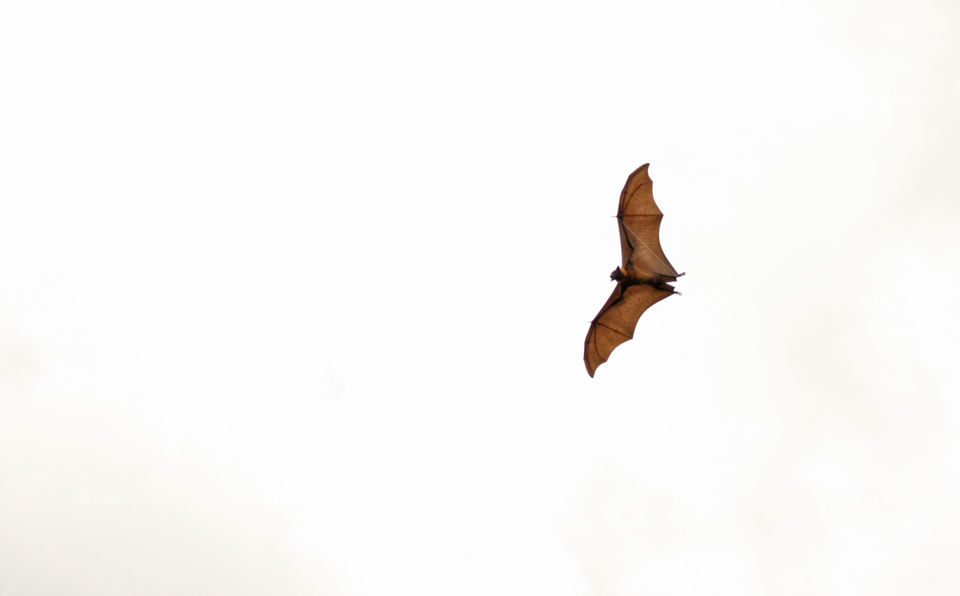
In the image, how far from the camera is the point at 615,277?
98.5 feet

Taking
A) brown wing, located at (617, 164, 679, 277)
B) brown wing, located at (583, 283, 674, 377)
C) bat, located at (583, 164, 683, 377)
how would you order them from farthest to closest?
1. brown wing, located at (583, 283, 674, 377)
2. brown wing, located at (617, 164, 679, 277)
3. bat, located at (583, 164, 683, 377)

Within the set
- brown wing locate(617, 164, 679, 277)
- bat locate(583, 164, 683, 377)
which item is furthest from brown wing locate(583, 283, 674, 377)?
brown wing locate(617, 164, 679, 277)

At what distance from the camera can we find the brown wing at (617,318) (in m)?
31.6

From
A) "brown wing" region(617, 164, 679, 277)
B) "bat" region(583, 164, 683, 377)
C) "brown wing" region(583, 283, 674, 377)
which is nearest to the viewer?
"bat" region(583, 164, 683, 377)

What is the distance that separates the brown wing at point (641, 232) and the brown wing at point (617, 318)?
1.24 metres

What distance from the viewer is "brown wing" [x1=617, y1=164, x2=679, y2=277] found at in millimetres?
30016

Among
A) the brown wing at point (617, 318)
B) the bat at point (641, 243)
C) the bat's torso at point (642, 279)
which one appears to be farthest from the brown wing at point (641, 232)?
the brown wing at point (617, 318)

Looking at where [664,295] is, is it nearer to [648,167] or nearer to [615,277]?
[615,277]

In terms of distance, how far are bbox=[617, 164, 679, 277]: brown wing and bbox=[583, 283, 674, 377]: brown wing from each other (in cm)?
124

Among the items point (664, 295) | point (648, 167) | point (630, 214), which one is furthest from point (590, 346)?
point (648, 167)

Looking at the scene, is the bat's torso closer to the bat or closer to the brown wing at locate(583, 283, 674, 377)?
the bat

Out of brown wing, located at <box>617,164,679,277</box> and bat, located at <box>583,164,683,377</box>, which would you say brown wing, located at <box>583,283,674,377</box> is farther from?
brown wing, located at <box>617,164,679,277</box>

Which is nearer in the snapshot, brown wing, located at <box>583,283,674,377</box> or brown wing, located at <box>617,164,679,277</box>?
brown wing, located at <box>617,164,679,277</box>

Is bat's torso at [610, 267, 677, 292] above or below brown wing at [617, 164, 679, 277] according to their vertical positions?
below
